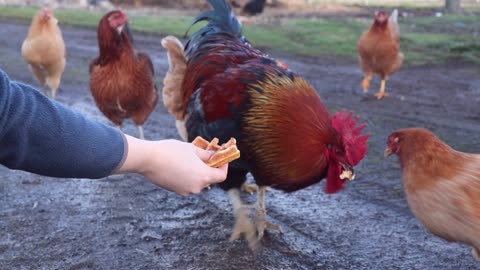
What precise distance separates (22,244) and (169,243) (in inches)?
38.1

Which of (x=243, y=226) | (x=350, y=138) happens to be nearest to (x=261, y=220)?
(x=243, y=226)

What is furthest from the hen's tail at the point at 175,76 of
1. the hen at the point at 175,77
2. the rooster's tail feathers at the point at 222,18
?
the rooster's tail feathers at the point at 222,18

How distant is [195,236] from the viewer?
419cm

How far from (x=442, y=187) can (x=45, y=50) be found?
6.07m

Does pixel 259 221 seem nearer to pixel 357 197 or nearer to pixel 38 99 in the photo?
pixel 357 197

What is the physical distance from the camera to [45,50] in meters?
7.92

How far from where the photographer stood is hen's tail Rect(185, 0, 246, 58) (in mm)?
4801

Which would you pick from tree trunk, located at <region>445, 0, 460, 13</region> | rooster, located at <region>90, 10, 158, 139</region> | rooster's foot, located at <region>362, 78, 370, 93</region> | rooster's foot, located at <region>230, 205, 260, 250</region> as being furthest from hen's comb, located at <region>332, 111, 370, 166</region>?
tree trunk, located at <region>445, 0, 460, 13</region>

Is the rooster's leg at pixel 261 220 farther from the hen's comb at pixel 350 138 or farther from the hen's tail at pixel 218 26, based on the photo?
the hen's tail at pixel 218 26

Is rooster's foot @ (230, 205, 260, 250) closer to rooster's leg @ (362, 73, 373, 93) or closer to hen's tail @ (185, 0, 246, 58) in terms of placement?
hen's tail @ (185, 0, 246, 58)

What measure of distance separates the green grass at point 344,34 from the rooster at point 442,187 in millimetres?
7188

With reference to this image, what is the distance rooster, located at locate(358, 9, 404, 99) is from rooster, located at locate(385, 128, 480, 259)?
483cm

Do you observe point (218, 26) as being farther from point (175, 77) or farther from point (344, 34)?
point (344, 34)

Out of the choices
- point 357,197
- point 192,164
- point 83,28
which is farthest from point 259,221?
point 83,28
